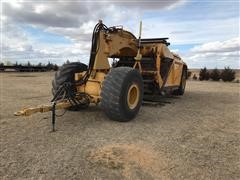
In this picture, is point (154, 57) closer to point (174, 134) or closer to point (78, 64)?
point (78, 64)

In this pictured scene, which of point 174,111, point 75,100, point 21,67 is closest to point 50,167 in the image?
point 75,100

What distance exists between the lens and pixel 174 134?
5.46 metres

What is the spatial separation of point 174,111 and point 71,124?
319cm

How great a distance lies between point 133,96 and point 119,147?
226cm

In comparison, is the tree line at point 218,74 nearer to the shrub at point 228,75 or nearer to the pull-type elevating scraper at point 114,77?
the shrub at point 228,75

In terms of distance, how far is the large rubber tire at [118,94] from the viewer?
232 inches

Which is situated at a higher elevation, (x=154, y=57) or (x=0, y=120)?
(x=154, y=57)

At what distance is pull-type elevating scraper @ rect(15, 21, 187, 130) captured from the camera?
5.95 meters

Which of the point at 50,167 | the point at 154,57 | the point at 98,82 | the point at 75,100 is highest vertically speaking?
the point at 154,57

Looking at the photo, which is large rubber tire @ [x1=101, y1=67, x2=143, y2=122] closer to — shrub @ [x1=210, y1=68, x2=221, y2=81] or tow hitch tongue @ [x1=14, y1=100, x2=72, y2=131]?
tow hitch tongue @ [x1=14, y1=100, x2=72, y2=131]

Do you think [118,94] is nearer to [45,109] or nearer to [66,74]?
[45,109]

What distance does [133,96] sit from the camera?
6684mm

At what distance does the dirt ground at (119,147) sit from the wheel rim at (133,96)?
347 mm

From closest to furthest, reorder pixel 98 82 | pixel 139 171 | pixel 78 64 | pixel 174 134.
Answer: pixel 139 171 → pixel 174 134 → pixel 98 82 → pixel 78 64
